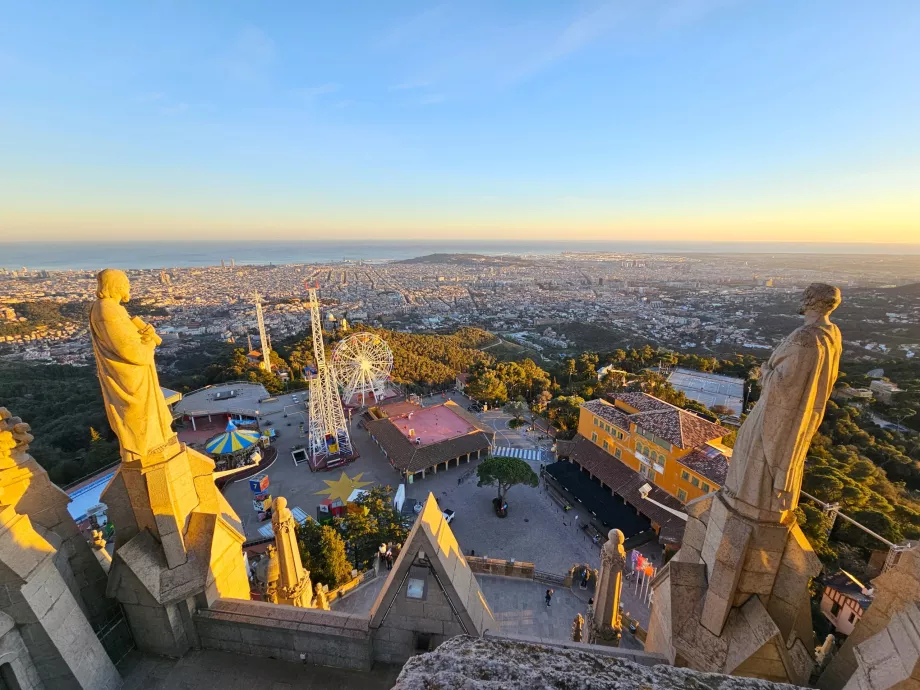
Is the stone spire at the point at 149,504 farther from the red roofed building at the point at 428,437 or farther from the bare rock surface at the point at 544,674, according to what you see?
the red roofed building at the point at 428,437

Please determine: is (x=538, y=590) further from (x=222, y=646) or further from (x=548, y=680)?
(x=548, y=680)

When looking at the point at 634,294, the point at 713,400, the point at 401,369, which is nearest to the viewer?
the point at 713,400

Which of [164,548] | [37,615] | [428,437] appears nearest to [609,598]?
[164,548]

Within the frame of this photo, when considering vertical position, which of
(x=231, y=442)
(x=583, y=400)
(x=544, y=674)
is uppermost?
(x=544, y=674)

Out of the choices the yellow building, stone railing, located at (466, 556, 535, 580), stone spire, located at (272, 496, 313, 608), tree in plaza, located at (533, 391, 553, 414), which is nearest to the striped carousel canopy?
stone railing, located at (466, 556, 535, 580)

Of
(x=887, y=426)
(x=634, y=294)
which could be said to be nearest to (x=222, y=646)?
(x=887, y=426)

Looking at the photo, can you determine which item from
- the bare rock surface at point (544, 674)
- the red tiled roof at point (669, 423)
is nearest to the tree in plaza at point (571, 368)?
the red tiled roof at point (669, 423)

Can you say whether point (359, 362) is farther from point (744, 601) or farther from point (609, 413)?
point (744, 601)
